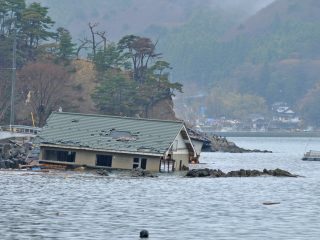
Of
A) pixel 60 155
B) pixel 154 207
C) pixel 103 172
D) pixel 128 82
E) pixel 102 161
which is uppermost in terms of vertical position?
pixel 128 82

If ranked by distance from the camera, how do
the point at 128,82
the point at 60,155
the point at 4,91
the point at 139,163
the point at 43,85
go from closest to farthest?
the point at 139,163, the point at 60,155, the point at 43,85, the point at 4,91, the point at 128,82

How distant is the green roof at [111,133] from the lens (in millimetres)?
92250

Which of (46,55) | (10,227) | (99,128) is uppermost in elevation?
(46,55)

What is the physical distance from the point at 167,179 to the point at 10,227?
121 ft

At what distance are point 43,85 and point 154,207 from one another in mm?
98000

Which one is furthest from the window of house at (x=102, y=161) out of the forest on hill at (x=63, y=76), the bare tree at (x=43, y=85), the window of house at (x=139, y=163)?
the bare tree at (x=43, y=85)

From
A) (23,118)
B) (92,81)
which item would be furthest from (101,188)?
(92,81)

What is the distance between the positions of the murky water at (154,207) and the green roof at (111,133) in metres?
3.81

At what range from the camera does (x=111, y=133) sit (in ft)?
312

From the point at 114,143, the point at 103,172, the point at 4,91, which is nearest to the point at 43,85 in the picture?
Result: the point at 4,91

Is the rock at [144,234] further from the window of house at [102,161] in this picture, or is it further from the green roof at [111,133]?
the window of house at [102,161]

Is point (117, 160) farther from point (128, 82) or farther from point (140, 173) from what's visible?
point (128, 82)

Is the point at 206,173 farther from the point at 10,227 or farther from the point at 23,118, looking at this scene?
the point at 23,118

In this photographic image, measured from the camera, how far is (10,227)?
2036 inches
